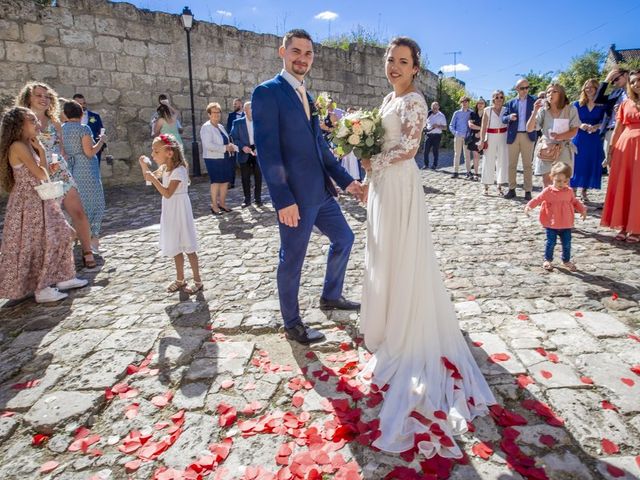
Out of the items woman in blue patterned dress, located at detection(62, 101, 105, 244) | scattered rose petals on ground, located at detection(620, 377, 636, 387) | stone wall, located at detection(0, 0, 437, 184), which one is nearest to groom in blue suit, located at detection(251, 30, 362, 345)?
scattered rose petals on ground, located at detection(620, 377, 636, 387)

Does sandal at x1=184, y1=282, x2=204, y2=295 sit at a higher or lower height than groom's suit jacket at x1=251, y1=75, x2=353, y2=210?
lower

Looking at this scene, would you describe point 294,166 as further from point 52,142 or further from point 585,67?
point 585,67

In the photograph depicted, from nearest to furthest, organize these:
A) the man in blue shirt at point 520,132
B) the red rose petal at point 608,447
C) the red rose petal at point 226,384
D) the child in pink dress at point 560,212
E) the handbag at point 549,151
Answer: the red rose petal at point 608,447 → the red rose petal at point 226,384 → the child in pink dress at point 560,212 → the handbag at point 549,151 → the man in blue shirt at point 520,132

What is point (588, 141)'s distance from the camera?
734cm

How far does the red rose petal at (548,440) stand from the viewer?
2207 millimetres

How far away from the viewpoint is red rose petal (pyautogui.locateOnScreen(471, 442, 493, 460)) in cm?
215

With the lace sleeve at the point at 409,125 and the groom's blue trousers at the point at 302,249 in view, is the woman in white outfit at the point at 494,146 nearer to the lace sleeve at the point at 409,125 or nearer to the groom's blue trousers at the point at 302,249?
the groom's blue trousers at the point at 302,249

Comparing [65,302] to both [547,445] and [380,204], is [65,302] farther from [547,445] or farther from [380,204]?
[547,445]

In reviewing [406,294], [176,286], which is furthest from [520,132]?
[176,286]

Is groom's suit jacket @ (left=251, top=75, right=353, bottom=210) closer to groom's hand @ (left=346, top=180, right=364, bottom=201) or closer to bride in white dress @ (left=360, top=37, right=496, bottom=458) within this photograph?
groom's hand @ (left=346, top=180, right=364, bottom=201)

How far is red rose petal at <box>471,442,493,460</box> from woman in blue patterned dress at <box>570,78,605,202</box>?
6515mm

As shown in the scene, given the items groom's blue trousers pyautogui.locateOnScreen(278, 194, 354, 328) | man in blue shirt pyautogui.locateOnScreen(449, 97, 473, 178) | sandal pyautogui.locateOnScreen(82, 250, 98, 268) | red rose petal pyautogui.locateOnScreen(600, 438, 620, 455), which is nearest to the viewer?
red rose petal pyautogui.locateOnScreen(600, 438, 620, 455)

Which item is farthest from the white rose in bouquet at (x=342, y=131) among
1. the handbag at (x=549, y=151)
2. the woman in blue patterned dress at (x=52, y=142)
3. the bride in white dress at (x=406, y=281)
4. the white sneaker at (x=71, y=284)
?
the handbag at (x=549, y=151)

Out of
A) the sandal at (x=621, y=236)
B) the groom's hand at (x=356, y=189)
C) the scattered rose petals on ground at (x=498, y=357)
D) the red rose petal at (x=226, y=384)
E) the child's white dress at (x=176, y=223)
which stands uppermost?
the groom's hand at (x=356, y=189)
